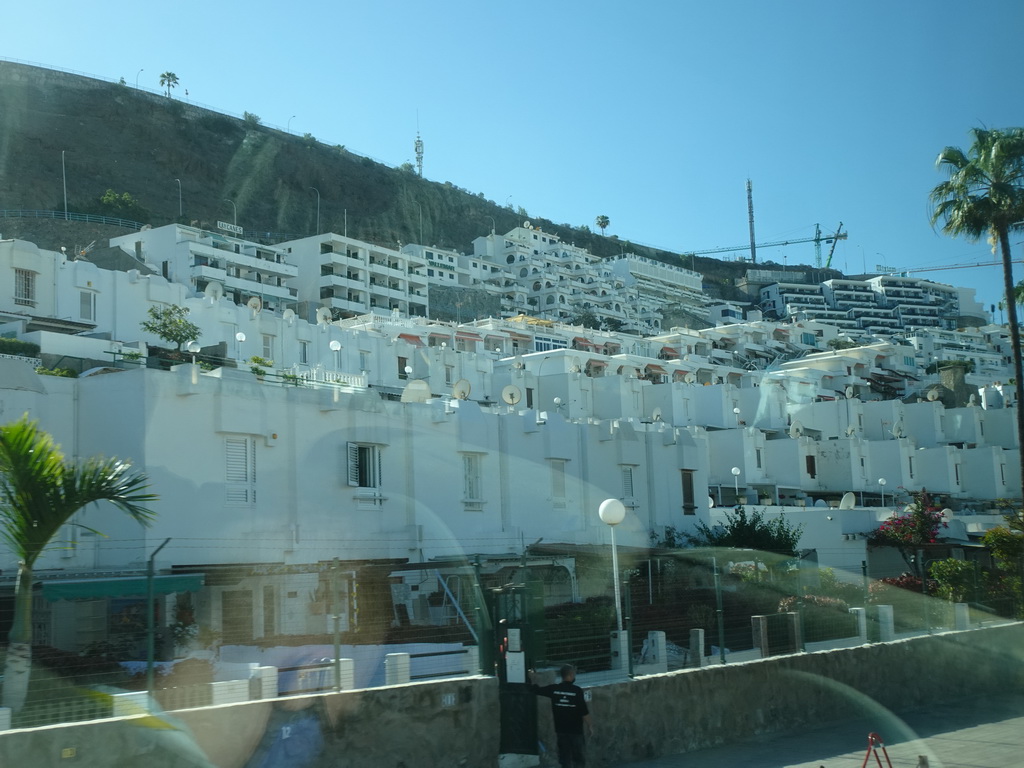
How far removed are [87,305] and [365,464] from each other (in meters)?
21.6

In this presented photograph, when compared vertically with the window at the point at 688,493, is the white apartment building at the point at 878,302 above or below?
above

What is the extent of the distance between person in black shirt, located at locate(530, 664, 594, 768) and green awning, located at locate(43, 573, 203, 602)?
5.83m

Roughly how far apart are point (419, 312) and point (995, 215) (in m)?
75.1

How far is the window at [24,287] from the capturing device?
41125 mm

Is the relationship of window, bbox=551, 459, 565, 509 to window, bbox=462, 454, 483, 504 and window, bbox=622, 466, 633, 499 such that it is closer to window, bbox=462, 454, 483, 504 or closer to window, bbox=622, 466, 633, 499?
window, bbox=622, 466, 633, 499

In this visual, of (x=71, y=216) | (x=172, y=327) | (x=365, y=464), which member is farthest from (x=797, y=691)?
(x=71, y=216)

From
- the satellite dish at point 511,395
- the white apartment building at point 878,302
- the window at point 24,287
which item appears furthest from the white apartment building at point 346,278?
the white apartment building at point 878,302

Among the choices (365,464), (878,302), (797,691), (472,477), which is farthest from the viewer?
(878,302)

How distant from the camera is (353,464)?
85.0 ft

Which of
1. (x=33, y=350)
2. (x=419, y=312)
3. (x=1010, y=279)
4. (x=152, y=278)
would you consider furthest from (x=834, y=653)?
(x=419, y=312)

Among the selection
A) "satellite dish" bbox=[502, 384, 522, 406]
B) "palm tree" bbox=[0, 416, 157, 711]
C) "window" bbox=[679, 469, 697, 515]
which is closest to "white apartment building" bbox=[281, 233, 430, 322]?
"satellite dish" bbox=[502, 384, 522, 406]

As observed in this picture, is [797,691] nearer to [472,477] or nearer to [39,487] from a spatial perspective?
[39,487]

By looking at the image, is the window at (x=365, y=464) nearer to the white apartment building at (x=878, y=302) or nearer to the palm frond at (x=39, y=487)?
the palm frond at (x=39, y=487)

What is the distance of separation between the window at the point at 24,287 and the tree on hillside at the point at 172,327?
404 cm
